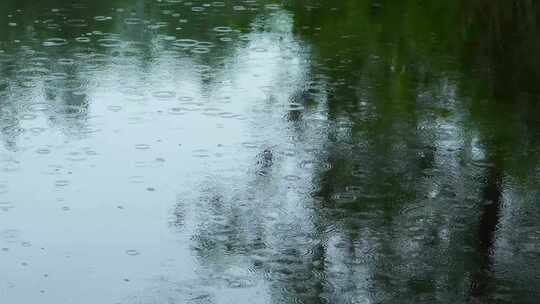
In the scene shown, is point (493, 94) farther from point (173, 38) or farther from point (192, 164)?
point (173, 38)

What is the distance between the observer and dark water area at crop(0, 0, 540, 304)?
8922 millimetres

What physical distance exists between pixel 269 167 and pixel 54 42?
34.5ft

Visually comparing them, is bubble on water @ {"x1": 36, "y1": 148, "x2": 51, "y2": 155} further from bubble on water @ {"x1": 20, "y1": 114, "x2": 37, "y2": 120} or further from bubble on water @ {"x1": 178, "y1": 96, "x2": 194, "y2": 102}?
bubble on water @ {"x1": 178, "y1": 96, "x2": 194, "y2": 102}

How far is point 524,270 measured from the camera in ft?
29.7

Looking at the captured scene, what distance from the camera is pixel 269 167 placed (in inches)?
481

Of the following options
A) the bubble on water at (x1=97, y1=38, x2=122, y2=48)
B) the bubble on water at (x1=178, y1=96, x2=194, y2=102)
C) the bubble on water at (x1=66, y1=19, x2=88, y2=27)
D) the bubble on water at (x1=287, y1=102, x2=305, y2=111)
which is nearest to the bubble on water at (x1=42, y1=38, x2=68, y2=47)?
the bubble on water at (x1=97, y1=38, x2=122, y2=48)

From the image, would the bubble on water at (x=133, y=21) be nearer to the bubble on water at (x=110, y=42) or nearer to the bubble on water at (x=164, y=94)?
the bubble on water at (x=110, y=42)

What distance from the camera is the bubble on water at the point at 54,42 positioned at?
21.1 metres

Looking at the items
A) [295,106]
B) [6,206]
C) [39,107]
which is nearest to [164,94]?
[39,107]

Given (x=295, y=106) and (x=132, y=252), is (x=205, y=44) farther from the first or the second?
(x=132, y=252)

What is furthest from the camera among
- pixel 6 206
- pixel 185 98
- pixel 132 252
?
pixel 185 98

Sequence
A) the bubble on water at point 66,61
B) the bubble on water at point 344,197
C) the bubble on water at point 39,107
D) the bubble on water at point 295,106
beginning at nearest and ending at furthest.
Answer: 1. the bubble on water at point 344,197
2. the bubble on water at point 39,107
3. the bubble on water at point 295,106
4. the bubble on water at point 66,61

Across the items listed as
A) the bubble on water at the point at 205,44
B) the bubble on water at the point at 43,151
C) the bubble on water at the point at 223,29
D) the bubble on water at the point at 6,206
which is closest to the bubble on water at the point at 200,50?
the bubble on water at the point at 205,44

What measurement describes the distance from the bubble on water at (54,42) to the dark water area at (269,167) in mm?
42
